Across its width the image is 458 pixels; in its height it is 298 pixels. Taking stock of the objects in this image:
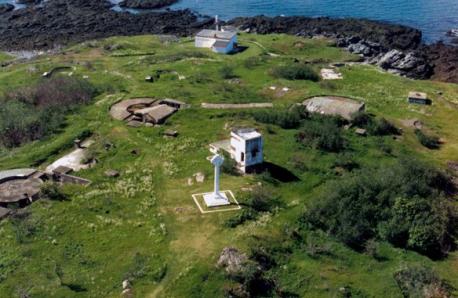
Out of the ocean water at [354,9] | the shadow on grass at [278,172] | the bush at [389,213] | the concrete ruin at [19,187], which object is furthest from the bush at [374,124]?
the ocean water at [354,9]

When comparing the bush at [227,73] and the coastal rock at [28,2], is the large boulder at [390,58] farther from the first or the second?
the coastal rock at [28,2]

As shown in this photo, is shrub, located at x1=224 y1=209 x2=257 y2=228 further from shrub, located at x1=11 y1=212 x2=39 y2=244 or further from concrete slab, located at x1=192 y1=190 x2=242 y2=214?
shrub, located at x1=11 y1=212 x2=39 y2=244

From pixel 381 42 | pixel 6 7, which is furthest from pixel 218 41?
pixel 6 7

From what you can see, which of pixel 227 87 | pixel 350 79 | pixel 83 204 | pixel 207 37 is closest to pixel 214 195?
pixel 83 204

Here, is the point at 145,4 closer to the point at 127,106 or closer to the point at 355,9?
the point at 355,9

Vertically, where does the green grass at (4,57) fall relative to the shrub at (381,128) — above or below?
below
